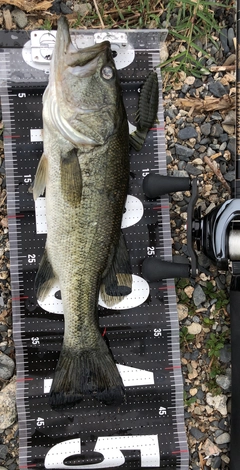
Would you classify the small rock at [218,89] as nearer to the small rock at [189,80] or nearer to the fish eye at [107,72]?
the small rock at [189,80]

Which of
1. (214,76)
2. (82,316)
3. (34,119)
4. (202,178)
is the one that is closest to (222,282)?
(202,178)

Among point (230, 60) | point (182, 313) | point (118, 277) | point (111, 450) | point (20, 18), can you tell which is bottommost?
point (111, 450)

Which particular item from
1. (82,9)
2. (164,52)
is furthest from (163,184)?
(82,9)

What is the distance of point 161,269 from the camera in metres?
3.39

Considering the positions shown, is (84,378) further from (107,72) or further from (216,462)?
(107,72)

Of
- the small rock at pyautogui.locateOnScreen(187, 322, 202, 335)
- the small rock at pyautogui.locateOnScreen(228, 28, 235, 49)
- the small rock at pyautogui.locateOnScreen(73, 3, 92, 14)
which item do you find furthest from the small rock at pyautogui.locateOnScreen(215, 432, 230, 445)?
the small rock at pyautogui.locateOnScreen(73, 3, 92, 14)

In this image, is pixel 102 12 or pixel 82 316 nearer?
pixel 82 316

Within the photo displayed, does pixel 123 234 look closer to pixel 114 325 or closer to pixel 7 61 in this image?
pixel 114 325

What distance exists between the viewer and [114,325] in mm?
3551

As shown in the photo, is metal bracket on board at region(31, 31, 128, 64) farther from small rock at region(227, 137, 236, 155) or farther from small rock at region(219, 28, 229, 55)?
small rock at region(227, 137, 236, 155)

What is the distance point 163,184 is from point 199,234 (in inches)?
16.4

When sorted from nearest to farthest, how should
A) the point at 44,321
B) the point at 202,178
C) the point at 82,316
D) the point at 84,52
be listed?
the point at 84,52
the point at 82,316
the point at 44,321
the point at 202,178

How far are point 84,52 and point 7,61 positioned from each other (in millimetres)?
763

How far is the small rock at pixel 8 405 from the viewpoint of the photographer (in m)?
3.47
